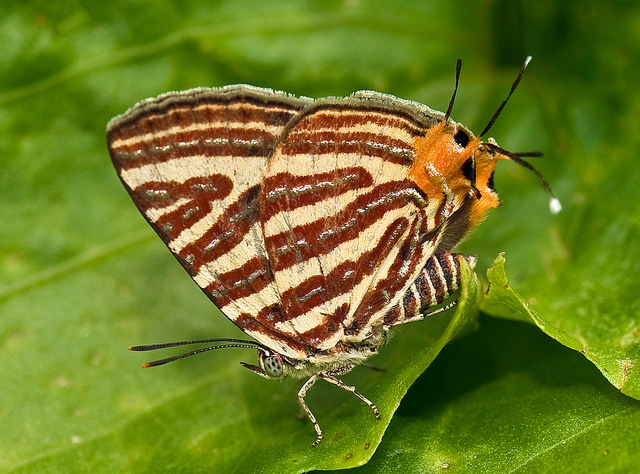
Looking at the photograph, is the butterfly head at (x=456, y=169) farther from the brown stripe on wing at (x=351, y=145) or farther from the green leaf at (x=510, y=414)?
the green leaf at (x=510, y=414)

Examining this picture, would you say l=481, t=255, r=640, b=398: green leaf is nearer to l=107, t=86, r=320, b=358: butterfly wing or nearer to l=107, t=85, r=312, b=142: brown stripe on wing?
l=107, t=86, r=320, b=358: butterfly wing

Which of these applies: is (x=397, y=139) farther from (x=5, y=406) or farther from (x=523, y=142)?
Answer: (x=5, y=406)

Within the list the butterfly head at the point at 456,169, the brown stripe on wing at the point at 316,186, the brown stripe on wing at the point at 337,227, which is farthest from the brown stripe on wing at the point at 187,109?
the butterfly head at the point at 456,169

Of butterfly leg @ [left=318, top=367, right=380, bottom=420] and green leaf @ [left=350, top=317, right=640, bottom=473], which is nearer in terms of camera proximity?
green leaf @ [left=350, top=317, right=640, bottom=473]

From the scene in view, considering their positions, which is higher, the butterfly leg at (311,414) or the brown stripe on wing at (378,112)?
the brown stripe on wing at (378,112)

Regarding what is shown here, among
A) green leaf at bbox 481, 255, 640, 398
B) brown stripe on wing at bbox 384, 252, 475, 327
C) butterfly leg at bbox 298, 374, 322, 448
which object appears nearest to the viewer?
green leaf at bbox 481, 255, 640, 398

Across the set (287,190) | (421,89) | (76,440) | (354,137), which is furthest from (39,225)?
(421,89)

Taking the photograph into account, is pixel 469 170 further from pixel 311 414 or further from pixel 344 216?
pixel 311 414

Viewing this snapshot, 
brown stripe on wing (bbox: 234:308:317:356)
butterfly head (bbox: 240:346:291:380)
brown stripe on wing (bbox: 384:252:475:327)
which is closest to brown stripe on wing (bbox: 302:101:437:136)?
brown stripe on wing (bbox: 384:252:475:327)

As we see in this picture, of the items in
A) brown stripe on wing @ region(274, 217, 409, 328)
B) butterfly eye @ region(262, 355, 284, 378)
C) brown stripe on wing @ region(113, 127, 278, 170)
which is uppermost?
brown stripe on wing @ region(113, 127, 278, 170)
